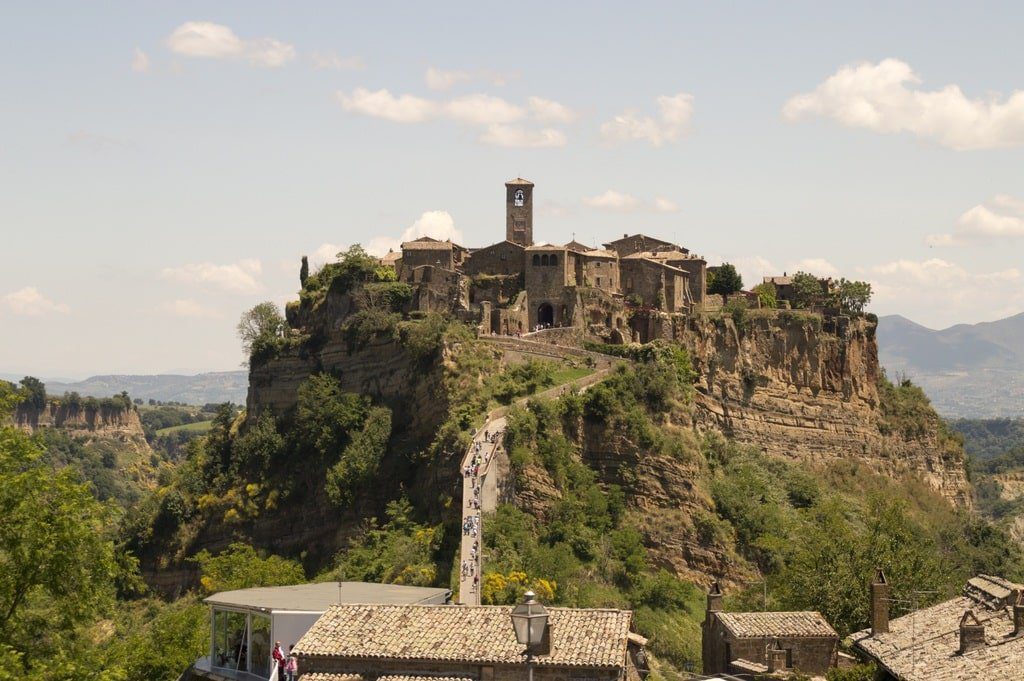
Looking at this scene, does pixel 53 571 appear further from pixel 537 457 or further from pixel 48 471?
pixel 537 457

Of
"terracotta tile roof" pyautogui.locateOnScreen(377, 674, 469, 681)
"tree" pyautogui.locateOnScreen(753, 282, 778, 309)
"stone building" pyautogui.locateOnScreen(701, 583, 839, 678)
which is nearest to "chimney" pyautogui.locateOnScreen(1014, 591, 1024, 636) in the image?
"stone building" pyautogui.locateOnScreen(701, 583, 839, 678)

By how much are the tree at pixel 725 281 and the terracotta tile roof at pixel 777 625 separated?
156ft

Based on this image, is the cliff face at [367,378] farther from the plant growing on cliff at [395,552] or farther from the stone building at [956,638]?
the stone building at [956,638]

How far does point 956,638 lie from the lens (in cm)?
3247

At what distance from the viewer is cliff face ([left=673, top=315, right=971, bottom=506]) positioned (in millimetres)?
81500

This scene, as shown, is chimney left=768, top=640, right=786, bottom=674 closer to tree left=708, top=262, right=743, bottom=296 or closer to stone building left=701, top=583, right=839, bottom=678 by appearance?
stone building left=701, top=583, right=839, bottom=678

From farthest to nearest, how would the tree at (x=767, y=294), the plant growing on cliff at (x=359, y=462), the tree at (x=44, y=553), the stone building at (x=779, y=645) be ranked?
the tree at (x=767, y=294) → the plant growing on cliff at (x=359, y=462) → the stone building at (x=779, y=645) → the tree at (x=44, y=553)

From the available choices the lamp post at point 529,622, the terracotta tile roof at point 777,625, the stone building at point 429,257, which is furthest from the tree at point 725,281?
the lamp post at point 529,622

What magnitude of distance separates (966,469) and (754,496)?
3847 centimetres

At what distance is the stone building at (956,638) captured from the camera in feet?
97.3

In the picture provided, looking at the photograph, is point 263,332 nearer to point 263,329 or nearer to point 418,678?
point 263,329

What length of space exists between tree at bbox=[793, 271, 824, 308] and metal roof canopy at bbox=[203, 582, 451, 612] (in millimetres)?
53087

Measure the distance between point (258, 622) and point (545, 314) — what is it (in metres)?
45.3

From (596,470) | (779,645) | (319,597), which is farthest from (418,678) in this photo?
(596,470)
